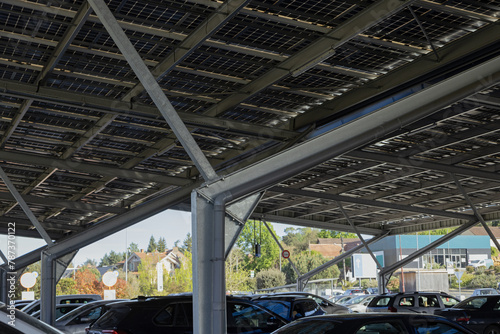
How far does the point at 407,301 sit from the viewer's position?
70.8ft

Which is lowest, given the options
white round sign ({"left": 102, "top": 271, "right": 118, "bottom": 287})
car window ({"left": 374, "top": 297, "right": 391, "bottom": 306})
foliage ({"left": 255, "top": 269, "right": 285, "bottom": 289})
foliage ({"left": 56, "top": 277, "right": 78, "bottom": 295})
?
foliage ({"left": 255, "top": 269, "right": 285, "bottom": 289})

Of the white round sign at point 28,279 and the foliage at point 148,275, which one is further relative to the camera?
the white round sign at point 28,279

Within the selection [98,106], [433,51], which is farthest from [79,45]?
[433,51]

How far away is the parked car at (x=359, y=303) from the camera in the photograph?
29.9 m

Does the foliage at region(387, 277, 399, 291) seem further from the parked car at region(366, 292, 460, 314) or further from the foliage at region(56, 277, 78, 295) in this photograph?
the parked car at region(366, 292, 460, 314)

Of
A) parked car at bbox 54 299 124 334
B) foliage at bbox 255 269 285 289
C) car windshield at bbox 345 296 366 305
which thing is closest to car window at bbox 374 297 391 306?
parked car at bbox 54 299 124 334

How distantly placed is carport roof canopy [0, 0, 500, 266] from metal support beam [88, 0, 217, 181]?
0.05 meters

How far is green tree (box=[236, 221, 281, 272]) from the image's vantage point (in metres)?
35.3

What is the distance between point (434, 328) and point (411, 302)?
15.0 metres

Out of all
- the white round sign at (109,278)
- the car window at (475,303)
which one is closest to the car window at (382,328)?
the car window at (475,303)

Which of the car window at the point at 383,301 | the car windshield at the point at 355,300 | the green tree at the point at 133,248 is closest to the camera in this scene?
the car window at the point at 383,301

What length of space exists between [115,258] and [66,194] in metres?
5.34

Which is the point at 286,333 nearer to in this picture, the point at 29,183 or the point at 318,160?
the point at 318,160

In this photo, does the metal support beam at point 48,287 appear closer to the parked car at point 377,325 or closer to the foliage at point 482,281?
the parked car at point 377,325
